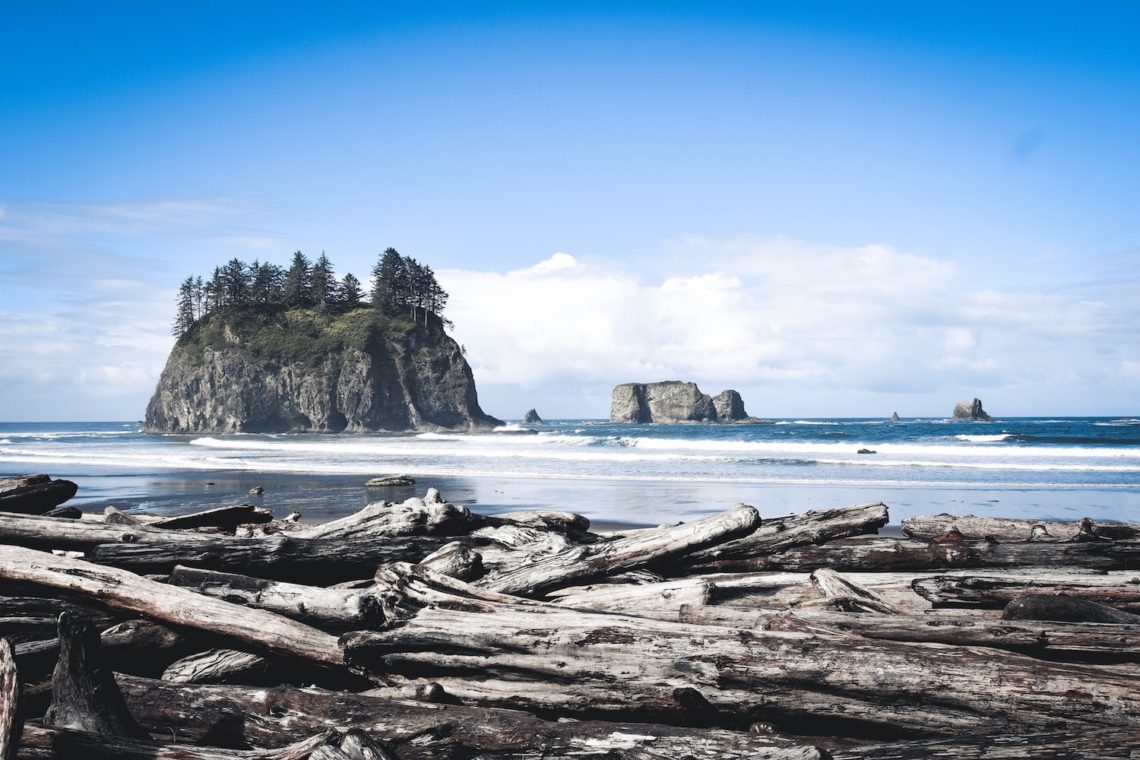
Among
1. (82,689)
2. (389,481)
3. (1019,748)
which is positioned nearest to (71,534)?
(82,689)

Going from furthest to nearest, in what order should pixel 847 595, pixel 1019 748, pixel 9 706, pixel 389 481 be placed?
pixel 389 481 < pixel 847 595 < pixel 9 706 < pixel 1019 748

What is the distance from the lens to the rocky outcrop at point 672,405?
108188 mm

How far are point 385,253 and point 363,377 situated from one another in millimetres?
20597

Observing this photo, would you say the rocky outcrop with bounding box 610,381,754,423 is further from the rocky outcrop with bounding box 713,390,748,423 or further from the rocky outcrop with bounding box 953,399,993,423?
the rocky outcrop with bounding box 953,399,993,423

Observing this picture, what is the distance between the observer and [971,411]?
93875 millimetres

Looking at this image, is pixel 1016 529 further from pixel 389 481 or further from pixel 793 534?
pixel 389 481

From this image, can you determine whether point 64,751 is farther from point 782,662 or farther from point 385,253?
point 385,253

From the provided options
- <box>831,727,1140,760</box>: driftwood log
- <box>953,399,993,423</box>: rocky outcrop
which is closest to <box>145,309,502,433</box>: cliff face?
<box>953,399,993,423</box>: rocky outcrop

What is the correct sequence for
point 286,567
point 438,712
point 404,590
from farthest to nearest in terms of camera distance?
1. point 286,567
2. point 404,590
3. point 438,712

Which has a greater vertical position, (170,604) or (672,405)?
(672,405)

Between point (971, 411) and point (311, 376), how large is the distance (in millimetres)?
82582

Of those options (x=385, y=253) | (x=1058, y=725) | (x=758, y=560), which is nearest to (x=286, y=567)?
(x=758, y=560)

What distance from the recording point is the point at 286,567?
4.98 metres

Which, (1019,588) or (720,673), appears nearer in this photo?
(720,673)
